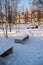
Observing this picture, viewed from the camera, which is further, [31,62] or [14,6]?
[14,6]

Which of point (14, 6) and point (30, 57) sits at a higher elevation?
point (14, 6)

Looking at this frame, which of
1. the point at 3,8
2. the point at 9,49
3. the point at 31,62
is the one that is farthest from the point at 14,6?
the point at 31,62

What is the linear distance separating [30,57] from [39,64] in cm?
91

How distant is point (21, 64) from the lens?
5.57m

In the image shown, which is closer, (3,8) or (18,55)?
(18,55)

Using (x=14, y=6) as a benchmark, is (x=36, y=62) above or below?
below

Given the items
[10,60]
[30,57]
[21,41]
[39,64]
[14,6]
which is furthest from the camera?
[14,6]

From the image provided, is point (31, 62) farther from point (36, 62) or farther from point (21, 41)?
point (21, 41)

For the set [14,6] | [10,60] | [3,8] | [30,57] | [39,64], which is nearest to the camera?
[39,64]

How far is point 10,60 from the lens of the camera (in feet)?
19.7

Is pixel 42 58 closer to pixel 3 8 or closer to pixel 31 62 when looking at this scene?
pixel 31 62

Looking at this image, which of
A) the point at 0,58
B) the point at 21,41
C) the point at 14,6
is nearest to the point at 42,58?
the point at 0,58

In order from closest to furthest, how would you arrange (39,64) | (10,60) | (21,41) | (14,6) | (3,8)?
(39,64) → (10,60) → (21,41) → (3,8) → (14,6)

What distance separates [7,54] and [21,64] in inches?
47.1
